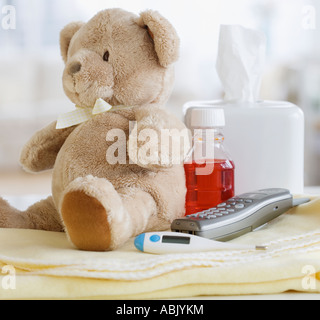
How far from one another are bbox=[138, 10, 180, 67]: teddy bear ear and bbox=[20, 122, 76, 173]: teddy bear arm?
0.51 feet

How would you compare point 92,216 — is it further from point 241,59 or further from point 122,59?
point 241,59

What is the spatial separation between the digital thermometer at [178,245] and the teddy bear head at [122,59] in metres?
0.21

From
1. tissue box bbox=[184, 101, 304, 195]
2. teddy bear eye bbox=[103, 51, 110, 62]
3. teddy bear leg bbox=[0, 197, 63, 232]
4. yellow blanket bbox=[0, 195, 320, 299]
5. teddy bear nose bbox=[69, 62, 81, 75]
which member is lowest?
teddy bear leg bbox=[0, 197, 63, 232]

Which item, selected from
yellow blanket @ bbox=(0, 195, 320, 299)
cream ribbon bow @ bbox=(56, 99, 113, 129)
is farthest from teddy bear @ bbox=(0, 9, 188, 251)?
yellow blanket @ bbox=(0, 195, 320, 299)

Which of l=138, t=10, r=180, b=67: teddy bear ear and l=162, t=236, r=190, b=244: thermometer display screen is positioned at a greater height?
l=138, t=10, r=180, b=67: teddy bear ear

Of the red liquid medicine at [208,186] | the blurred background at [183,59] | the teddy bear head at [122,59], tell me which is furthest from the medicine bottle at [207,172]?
the blurred background at [183,59]

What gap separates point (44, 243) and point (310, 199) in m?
0.36

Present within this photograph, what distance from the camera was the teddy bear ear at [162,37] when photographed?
1.96 feet

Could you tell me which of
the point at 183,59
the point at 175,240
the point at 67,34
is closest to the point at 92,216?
the point at 175,240

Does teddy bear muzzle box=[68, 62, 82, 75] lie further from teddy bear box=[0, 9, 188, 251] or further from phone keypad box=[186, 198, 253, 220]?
phone keypad box=[186, 198, 253, 220]

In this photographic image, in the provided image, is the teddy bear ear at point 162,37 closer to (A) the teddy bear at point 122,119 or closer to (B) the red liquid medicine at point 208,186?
(A) the teddy bear at point 122,119

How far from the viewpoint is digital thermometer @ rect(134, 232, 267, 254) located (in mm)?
466

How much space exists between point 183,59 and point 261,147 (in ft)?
8.15

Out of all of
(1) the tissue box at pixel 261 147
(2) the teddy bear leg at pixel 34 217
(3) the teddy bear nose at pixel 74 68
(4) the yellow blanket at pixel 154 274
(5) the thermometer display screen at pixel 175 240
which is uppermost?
(3) the teddy bear nose at pixel 74 68
